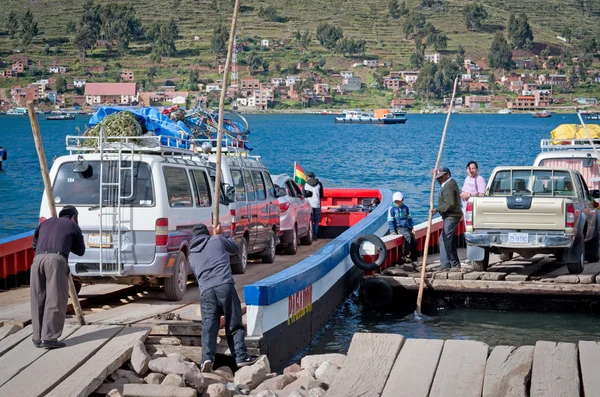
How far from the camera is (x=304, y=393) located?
30.8 feet

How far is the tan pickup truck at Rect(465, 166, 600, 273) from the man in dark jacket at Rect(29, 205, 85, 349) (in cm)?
797

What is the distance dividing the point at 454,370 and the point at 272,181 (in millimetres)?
11887

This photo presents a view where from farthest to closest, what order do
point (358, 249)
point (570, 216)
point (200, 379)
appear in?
point (358, 249) < point (570, 216) < point (200, 379)

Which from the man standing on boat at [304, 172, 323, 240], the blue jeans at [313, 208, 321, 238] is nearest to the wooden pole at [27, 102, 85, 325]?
the man standing on boat at [304, 172, 323, 240]

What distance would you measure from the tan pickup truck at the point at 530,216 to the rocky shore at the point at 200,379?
20.9 feet

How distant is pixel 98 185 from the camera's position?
1346 centimetres

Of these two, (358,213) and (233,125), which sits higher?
(233,125)

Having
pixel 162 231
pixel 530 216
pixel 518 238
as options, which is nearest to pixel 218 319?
pixel 162 231

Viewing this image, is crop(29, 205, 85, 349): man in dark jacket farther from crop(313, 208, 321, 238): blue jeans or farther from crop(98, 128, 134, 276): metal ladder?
crop(313, 208, 321, 238): blue jeans

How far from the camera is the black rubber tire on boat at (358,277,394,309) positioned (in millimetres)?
16609

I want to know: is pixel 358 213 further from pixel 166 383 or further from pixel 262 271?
pixel 166 383

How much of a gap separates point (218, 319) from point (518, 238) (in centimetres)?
711

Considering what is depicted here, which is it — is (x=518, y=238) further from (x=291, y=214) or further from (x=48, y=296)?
(x=48, y=296)

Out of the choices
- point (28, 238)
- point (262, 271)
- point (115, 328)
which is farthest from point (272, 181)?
point (115, 328)
